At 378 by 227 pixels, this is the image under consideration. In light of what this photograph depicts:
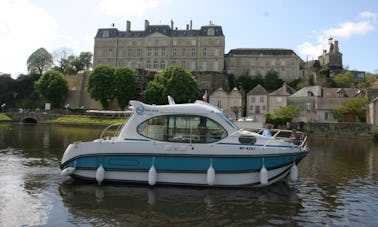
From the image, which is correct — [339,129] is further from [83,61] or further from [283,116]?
[83,61]

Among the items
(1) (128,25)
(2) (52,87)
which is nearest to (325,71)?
(1) (128,25)

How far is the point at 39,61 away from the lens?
368 ft

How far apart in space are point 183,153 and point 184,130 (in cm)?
92

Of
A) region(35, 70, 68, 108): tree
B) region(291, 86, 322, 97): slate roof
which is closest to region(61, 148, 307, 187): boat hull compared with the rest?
region(291, 86, 322, 97): slate roof

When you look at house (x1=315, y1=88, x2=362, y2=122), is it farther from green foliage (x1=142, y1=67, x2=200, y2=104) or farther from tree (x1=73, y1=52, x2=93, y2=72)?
tree (x1=73, y1=52, x2=93, y2=72)

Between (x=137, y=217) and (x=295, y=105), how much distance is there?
2445 inches

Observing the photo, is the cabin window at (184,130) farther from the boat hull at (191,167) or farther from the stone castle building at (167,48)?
the stone castle building at (167,48)

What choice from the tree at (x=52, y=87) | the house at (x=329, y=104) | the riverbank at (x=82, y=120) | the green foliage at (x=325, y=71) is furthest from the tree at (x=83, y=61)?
the house at (x=329, y=104)

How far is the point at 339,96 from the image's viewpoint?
2635 inches

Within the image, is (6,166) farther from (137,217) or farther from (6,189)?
(137,217)

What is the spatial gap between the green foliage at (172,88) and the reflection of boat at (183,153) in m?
56.0

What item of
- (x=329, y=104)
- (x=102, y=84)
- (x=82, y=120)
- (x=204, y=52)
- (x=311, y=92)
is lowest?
(x=82, y=120)

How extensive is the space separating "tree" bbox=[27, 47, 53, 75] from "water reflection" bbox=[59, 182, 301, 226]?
107 m

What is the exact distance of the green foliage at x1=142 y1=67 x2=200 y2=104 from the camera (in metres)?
70.9
